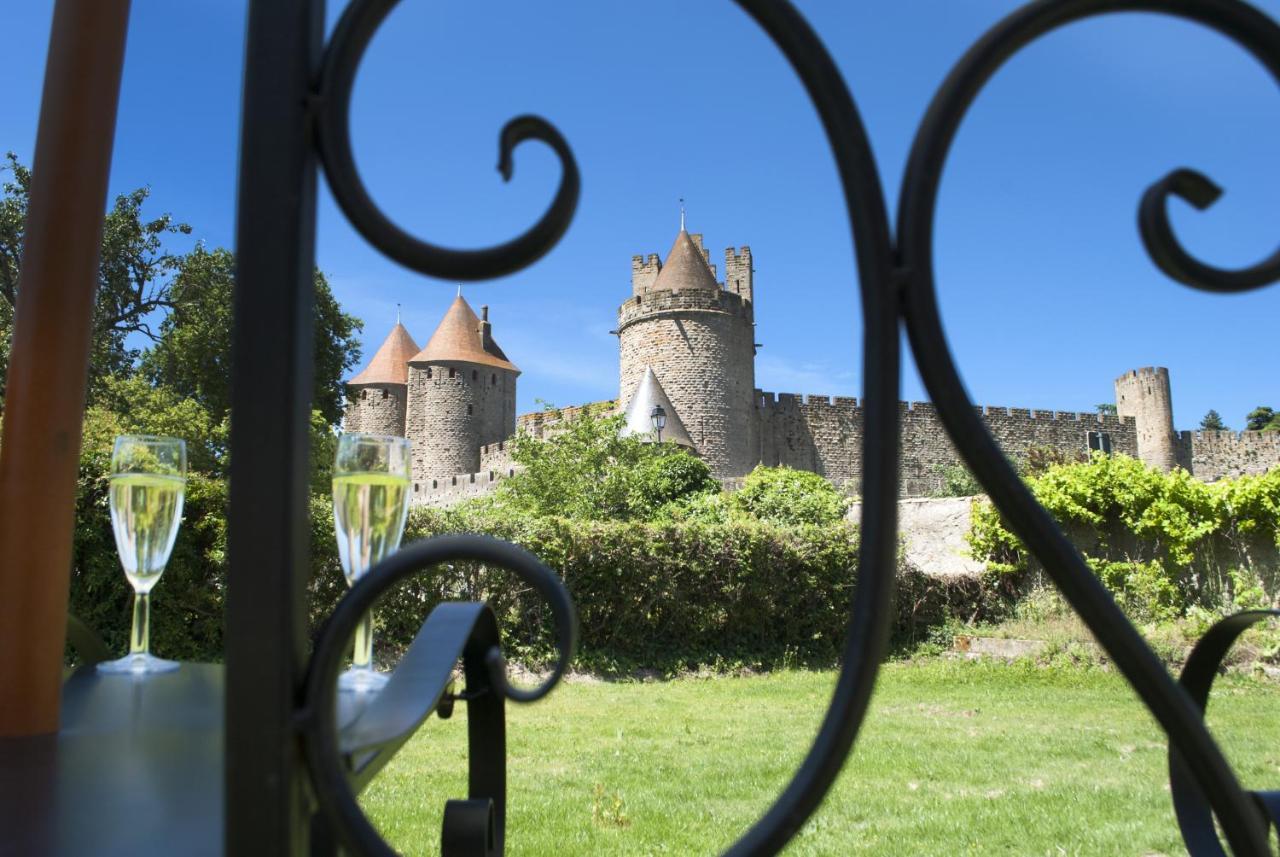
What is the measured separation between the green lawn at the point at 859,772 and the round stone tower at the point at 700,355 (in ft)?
54.1

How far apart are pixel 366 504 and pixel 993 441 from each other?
2.93 feet

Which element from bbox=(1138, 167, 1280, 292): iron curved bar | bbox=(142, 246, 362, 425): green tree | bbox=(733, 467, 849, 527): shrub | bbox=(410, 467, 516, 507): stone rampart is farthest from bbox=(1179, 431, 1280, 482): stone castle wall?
bbox=(1138, 167, 1280, 292): iron curved bar

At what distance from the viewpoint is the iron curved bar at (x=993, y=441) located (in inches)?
19.3

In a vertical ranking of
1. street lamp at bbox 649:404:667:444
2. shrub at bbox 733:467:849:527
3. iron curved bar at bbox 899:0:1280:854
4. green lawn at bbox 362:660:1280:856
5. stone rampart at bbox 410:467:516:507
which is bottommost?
green lawn at bbox 362:660:1280:856

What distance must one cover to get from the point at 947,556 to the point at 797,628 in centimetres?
249

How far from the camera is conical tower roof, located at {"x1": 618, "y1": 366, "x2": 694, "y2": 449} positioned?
69.4 feet

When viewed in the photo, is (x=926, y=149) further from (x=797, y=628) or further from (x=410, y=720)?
(x=797, y=628)

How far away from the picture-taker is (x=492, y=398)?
32.9 m

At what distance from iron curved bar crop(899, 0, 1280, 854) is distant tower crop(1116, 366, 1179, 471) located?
3204cm

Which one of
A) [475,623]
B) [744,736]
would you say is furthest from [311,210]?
[744,736]

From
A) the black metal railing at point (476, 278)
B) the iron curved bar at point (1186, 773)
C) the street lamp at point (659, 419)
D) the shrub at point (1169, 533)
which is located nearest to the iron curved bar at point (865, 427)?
the black metal railing at point (476, 278)

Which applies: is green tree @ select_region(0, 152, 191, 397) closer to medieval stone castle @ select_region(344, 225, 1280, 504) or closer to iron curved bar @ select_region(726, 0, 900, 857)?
medieval stone castle @ select_region(344, 225, 1280, 504)

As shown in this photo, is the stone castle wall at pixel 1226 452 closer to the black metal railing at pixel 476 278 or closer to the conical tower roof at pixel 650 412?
the conical tower roof at pixel 650 412

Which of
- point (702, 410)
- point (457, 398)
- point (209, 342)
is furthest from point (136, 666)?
point (457, 398)
